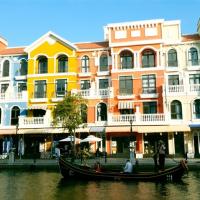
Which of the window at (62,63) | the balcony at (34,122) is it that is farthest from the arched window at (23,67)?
the balcony at (34,122)

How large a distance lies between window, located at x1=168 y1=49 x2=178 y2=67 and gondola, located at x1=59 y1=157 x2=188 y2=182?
18.0 meters

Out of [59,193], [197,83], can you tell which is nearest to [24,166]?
[59,193]

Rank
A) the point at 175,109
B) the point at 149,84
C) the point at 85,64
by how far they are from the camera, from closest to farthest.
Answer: the point at 175,109 → the point at 149,84 → the point at 85,64

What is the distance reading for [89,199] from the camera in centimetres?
1556

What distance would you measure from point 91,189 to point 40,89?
850 inches

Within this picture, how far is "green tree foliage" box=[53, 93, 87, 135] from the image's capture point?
31.1 m

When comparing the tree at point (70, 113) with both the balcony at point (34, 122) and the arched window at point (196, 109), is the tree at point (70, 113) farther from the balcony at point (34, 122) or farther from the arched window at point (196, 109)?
the arched window at point (196, 109)

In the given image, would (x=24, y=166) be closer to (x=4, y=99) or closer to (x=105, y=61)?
(x=4, y=99)

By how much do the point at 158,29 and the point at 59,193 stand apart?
934 inches

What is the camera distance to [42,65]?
38.9 meters

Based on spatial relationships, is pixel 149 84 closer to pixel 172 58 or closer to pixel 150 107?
pixel 150 107

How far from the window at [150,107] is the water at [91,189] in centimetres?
1299

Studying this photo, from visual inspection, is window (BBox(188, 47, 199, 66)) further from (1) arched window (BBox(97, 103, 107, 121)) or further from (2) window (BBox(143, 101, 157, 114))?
(1) arched window (BBox(97, 103, 107, 121))

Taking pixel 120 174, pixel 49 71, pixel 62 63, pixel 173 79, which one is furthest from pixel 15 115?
pixel 120 174
